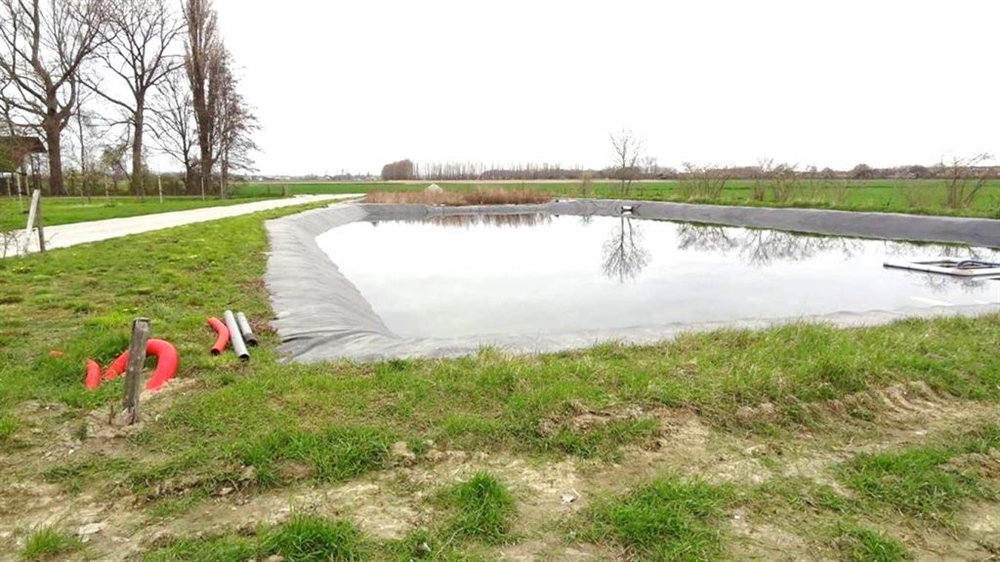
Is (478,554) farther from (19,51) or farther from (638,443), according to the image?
(19,51)

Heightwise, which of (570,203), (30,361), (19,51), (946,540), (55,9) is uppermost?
(55,9)

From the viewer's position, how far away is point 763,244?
12.0m

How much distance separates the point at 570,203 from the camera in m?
23.8

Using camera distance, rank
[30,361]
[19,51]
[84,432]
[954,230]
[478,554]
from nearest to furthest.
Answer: [478,554], [84,432], [30,361], [954,230], [19,51]

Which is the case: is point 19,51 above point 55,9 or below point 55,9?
below

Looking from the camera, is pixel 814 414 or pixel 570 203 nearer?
pixel 814 414

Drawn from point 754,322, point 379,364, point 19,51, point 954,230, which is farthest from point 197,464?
point 19,51

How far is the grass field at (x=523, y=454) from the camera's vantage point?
1.69 metres

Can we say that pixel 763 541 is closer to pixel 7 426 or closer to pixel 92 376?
pixel 7 426

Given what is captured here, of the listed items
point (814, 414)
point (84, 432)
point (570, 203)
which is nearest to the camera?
point (84, 432)

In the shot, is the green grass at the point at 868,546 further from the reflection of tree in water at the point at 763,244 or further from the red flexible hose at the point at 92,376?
the reflection of tree in water at the point at 763,244

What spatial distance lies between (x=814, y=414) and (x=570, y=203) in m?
21.7

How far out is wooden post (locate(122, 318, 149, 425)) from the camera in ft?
7.47

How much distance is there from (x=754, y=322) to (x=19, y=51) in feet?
87.8
